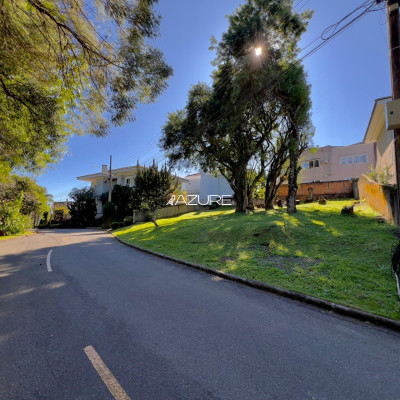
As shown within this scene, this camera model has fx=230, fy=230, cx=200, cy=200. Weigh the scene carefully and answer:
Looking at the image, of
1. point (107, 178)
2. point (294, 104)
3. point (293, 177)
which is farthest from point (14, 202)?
point (294, 104)

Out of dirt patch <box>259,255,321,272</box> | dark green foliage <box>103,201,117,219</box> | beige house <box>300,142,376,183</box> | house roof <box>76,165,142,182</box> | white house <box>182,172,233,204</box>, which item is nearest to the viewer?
dirt patch <box>259,255,321,272</box>

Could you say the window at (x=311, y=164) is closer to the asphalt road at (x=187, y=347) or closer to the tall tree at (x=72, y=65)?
the tall tree at (x=72, y=65)

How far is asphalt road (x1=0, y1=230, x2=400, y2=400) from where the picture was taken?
225 cm

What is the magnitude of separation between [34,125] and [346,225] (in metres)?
11.8

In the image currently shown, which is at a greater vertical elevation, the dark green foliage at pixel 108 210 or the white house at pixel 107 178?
the white house at pixel 107 178

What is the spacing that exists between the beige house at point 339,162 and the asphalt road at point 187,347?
24.2m

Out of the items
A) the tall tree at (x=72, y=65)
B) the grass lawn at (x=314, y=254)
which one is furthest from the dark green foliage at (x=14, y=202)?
the grass lawn at (x=314, y=254)

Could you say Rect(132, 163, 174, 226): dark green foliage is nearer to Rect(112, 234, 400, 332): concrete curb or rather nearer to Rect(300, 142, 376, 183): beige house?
Rect(112, 234, 400, 332): concrete curb

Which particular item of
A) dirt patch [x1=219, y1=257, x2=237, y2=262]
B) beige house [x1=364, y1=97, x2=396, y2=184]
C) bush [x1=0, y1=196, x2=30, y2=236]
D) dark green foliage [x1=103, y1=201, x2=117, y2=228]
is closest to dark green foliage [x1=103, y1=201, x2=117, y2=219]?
dark green foliage [x1=103, y1=201, x2=117, y2=228]

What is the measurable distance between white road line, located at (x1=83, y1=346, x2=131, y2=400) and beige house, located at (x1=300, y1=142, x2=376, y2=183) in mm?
26143

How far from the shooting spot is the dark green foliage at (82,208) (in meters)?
31.8

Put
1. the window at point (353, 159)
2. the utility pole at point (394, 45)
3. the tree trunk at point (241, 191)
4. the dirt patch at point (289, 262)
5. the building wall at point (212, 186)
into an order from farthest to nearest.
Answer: the building wall at point (212, 186) → the window at point (353, 159) → the tree trunk at point (241, 191) → the dirt patch at point (289, 262) → the utility pole at point (394, 45)

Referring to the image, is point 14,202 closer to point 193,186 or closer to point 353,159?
point 193,186

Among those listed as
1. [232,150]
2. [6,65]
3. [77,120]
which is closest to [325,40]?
[77,120]
